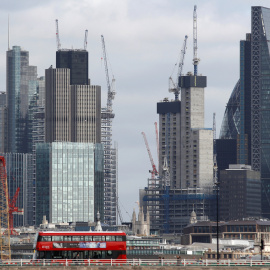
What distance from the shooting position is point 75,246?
19525cm

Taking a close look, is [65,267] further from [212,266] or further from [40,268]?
[212,266]

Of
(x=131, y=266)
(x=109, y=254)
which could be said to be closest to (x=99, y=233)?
(x=109, y=254)

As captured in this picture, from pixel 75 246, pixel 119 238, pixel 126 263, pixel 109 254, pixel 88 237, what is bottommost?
pixel 126 263

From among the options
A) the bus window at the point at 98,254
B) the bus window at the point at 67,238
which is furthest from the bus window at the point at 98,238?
the bus window at the point at 67,238

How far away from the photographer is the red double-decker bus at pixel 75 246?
19512 centimetres

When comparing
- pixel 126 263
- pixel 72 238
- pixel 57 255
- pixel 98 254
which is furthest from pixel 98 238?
pixel 126 263

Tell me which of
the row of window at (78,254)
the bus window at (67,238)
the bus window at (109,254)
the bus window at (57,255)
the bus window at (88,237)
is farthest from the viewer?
Result: the bus window at (109,254)

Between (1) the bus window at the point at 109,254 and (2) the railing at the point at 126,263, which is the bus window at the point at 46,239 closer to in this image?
(1) the bus window at the point at 109,254

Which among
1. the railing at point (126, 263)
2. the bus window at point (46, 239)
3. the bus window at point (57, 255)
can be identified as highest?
the bus window at point (46, 239)

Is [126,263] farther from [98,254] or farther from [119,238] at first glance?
[119,238]

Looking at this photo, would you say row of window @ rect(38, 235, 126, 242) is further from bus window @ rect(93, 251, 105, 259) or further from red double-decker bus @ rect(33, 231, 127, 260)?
bus window @ rect(93, 251, 105, 259)

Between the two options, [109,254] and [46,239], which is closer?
[46,239]

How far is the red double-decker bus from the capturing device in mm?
195125

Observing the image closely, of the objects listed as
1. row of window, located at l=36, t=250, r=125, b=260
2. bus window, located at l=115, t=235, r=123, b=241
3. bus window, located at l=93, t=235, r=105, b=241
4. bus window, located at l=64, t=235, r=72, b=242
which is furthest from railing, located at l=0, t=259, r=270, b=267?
bus window, located at l=115, t=235, r=123, b=241
